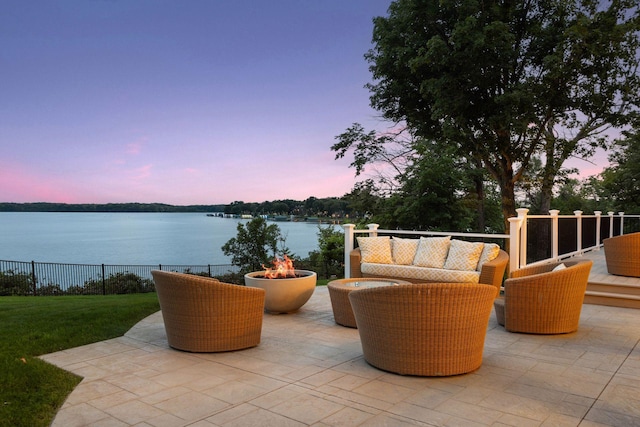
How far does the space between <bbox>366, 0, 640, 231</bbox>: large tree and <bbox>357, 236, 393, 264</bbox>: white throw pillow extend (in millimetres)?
5382

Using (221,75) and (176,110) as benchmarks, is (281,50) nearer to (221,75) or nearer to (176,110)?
(221,75)

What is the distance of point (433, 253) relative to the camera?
6531 millimetres

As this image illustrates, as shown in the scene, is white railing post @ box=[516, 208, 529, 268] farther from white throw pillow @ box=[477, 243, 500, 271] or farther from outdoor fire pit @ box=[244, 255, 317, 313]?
outdoor fire pit @ box=[244, 255, 317, 313]

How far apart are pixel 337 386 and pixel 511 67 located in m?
10.1

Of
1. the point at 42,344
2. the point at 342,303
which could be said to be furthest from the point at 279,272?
the point at 42,344

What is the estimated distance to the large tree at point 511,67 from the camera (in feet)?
33.8

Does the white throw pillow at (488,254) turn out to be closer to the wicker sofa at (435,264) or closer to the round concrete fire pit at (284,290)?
the wicker sofa at (435,264)

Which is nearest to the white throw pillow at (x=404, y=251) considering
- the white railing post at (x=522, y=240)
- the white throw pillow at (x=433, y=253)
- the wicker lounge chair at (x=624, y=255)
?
the white throw pillow at (x=433, y=253)

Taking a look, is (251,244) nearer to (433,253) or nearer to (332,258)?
(332,258)

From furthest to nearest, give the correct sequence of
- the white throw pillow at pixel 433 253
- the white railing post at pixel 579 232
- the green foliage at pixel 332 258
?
the green foliage at pixel 332 258 → the white railing post at pixel 579 232 → the white throw pillow at pixel 433 253

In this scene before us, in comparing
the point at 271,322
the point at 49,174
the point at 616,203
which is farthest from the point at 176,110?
the point at 616,203

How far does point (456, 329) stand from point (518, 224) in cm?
397

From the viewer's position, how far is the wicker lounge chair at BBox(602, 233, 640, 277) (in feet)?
22.7

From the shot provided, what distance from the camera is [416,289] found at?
3.15 metres
